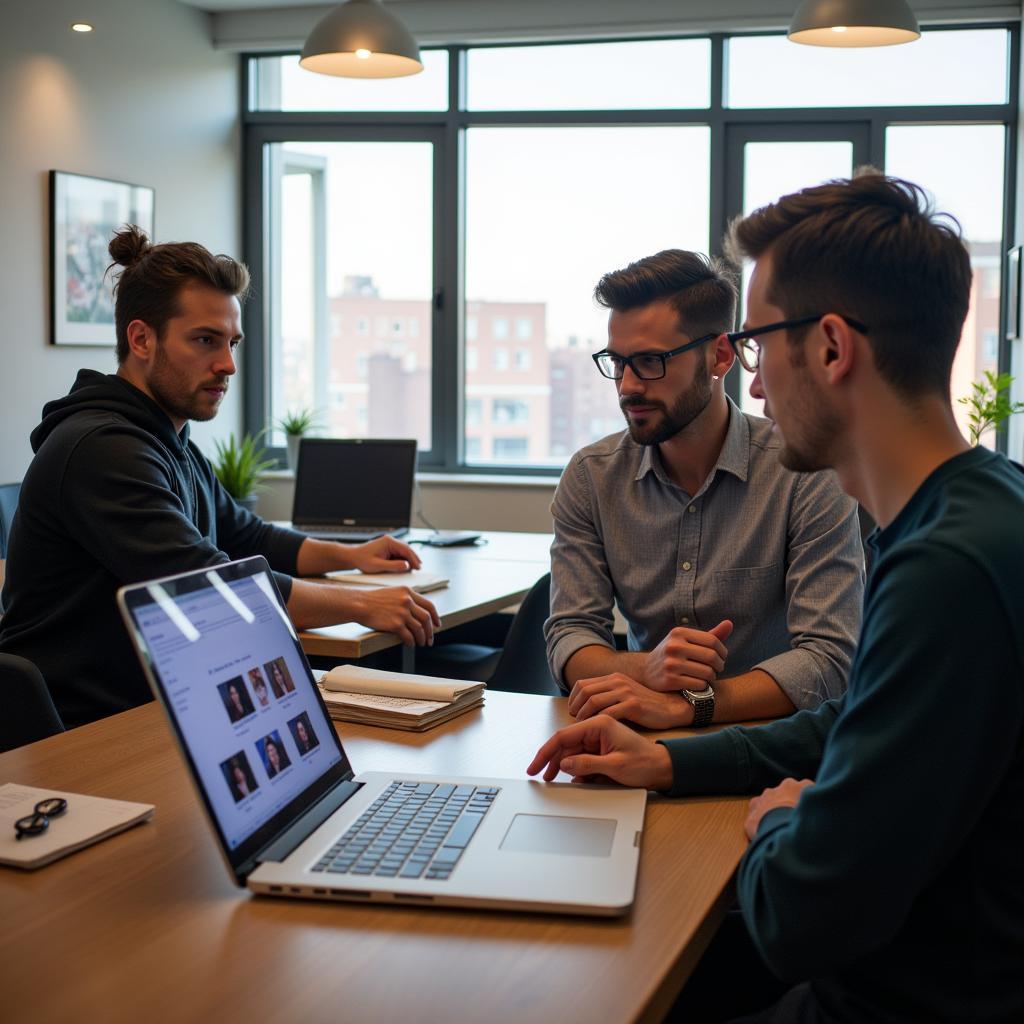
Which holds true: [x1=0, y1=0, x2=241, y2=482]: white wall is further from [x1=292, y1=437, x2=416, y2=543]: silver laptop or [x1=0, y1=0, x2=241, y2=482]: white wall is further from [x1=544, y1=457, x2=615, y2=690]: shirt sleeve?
[x1=544, y1=457, x2=615, y2=690]: shirt sleeve

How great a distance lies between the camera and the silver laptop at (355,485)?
398 cm

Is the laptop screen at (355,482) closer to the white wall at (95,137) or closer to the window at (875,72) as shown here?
the white wall at (95,137)

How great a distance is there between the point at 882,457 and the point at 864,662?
0.71ft

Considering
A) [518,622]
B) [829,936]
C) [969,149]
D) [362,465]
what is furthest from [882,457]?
[969,149]

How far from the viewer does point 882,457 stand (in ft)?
3.71

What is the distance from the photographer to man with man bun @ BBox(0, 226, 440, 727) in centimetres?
215

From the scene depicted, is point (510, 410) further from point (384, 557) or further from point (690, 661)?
point (690, 661)

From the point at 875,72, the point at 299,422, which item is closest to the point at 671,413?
the point at 299,422

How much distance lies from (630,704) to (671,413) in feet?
2.12

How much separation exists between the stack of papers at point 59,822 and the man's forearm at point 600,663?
78 centimetres

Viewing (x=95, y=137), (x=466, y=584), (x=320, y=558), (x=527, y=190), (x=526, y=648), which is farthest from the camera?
(x=527, y=190)

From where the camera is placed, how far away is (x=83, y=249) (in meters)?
5.34

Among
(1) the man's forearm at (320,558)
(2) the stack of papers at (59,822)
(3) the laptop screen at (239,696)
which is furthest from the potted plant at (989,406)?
(2) the stack of papers at (59,822)

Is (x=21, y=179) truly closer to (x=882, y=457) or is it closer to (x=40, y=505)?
(x=40, y=505)
